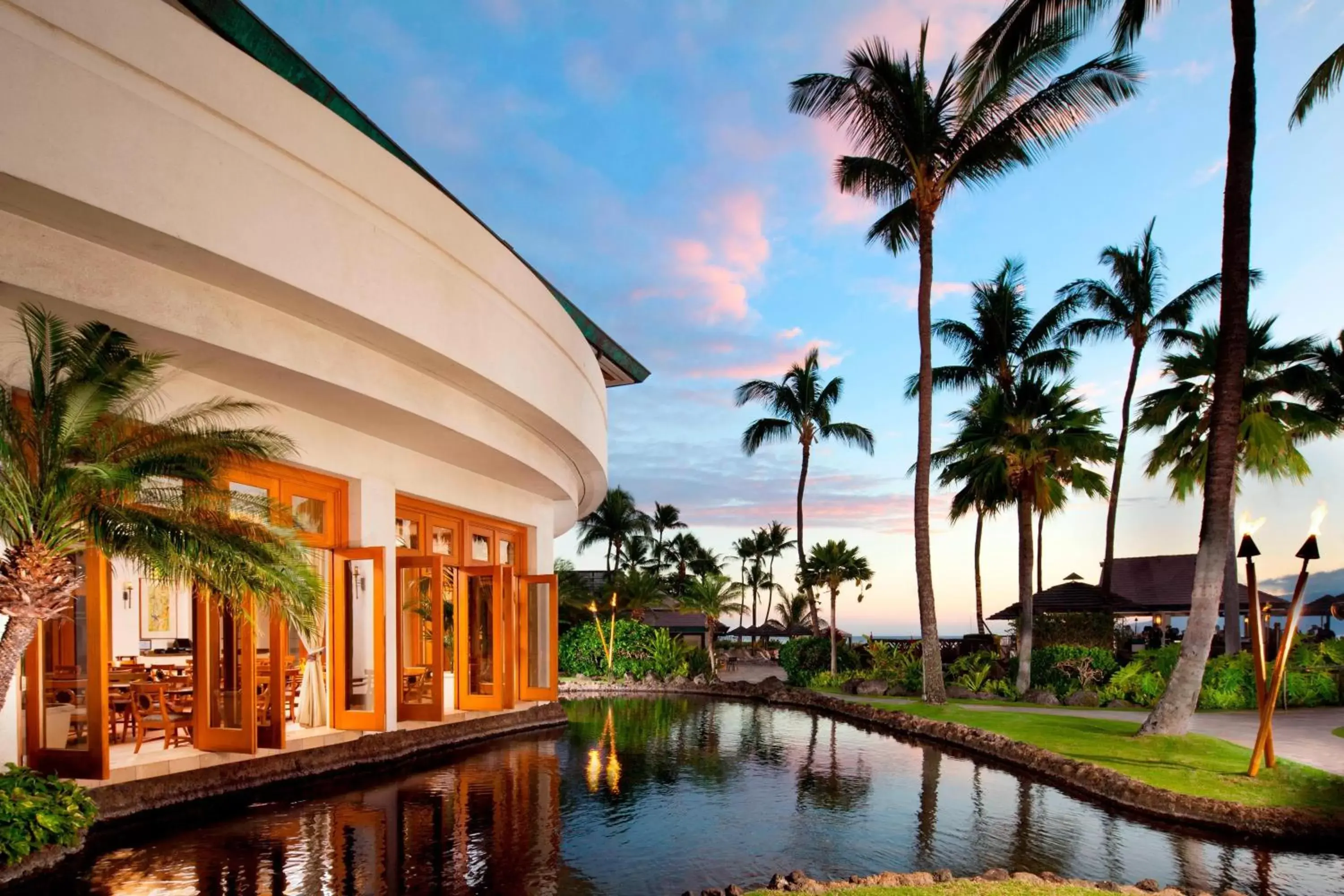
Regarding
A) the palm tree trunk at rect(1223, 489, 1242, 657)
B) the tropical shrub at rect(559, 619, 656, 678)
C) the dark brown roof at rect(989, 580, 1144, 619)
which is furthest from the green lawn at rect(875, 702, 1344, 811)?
the tropical shrub at rect(559, 619, 656, 678)

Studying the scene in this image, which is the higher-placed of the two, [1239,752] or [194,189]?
[194,189]

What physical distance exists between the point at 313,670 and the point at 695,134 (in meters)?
12.0

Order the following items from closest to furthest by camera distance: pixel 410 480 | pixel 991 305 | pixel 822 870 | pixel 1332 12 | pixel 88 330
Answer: pixel 822 870 → pixel 88 330 → pixel 1332 12 → pixel 410 480 → pixel 991 305

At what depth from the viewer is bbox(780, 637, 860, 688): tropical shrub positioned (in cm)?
2547

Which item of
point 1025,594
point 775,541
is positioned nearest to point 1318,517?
point 1025,594

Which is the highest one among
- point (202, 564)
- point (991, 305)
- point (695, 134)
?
point (695, 134)

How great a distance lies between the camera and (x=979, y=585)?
128 ft

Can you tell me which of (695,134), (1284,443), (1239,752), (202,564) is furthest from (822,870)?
(1284,443)

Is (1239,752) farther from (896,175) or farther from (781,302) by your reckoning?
(781,302)

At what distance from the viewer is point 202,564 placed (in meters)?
7.94

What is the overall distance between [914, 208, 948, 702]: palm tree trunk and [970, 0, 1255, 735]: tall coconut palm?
6918 mm

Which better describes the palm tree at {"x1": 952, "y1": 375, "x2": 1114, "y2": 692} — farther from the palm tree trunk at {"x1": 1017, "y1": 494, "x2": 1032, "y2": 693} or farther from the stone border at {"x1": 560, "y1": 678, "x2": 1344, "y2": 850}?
the stone border at {"x1": 560, "y1": 678, "x2": 1344, "y2": 850}

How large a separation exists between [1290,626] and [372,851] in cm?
950

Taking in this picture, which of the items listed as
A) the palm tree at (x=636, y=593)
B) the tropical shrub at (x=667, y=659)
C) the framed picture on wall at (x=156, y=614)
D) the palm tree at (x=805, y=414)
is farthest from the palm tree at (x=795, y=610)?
the framed picture on wall at (x=156, y=614)
